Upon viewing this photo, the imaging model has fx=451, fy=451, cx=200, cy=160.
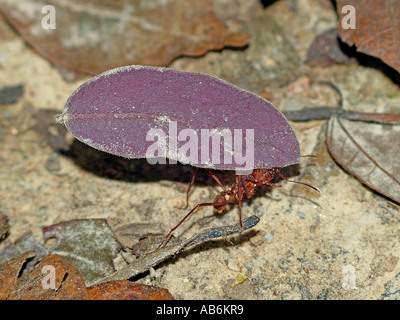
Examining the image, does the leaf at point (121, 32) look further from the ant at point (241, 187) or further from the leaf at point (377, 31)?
the ant at point (241, 187)

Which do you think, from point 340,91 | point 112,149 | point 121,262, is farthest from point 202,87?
point 340,91

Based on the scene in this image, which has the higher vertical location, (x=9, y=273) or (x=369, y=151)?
(x=369, y=151)

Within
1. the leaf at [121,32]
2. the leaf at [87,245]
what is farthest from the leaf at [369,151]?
the leaf at [87,245]

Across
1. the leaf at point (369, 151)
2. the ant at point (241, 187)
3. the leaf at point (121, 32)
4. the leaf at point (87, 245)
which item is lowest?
the leaf at point (87, 245)

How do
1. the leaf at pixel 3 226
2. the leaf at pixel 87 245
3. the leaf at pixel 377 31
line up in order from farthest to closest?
1. the leaf at pixel 377 31
2. the leaf at pixel 3 226
3. the leaf at pixel 87 245

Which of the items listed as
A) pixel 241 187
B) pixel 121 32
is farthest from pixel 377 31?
pixel 121 32

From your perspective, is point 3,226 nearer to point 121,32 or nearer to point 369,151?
point 121,32
